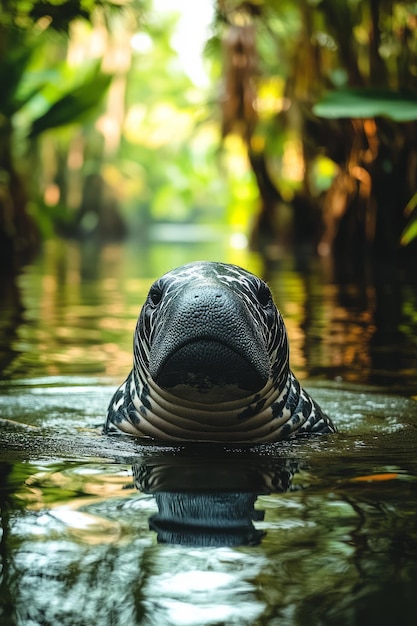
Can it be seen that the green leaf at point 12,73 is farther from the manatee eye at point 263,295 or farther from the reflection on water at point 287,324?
the manatee eye at point 263,295

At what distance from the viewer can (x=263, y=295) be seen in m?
4.06

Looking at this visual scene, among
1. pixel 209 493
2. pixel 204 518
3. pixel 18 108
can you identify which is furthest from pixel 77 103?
pixel 204 518

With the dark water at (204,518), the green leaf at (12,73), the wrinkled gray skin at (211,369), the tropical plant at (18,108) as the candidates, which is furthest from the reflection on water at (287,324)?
the green leaf at (12,73)

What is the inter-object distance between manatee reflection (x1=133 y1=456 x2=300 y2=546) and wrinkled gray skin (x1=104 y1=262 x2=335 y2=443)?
0.74 ft

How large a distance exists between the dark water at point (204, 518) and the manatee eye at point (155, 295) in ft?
1.59

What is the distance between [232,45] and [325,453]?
16569 mm

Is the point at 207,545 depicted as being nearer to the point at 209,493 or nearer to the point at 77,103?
the point at 209,493

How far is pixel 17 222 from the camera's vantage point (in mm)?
19547

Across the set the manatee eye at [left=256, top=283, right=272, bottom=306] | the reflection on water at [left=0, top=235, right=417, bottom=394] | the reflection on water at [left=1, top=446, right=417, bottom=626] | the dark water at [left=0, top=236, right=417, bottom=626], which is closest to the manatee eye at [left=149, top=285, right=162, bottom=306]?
the manatee eye at [left=256, top=283, right=272, bottom=306]

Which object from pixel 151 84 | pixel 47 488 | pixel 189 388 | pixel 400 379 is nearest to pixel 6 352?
pixel 400 379

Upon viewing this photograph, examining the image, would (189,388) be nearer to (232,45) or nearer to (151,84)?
(232,45)

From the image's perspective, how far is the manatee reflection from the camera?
2.61m

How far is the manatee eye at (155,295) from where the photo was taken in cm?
398

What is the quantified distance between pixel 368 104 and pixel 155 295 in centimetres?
789
